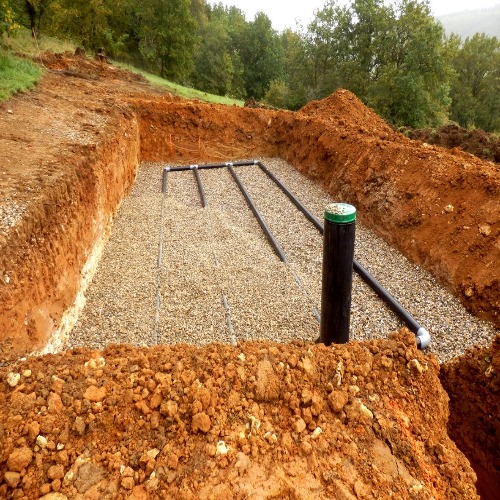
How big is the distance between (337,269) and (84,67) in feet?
64.1

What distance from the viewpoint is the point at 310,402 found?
291 centimetres

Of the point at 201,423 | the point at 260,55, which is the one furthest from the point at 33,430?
the point at 260,55

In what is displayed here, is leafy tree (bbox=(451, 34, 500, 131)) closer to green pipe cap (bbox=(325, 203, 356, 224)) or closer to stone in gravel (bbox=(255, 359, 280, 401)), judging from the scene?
green pipe cap (bbox=(325, 203, 356, 224))

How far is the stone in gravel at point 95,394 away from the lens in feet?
9.38

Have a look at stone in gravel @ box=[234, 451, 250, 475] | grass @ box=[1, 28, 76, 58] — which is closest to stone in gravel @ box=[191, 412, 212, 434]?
stone in gravel @ box=[234, 451, 250, 475]

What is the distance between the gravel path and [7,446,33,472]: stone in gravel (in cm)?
273

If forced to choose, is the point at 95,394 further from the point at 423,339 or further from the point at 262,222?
the point at 262,222

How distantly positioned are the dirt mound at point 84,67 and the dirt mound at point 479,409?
57.8 ft

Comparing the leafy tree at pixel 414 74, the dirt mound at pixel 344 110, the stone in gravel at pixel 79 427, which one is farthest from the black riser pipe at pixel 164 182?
the leafy tree at pixel 414 74

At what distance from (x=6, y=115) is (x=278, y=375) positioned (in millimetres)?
8922

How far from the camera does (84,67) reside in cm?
1850

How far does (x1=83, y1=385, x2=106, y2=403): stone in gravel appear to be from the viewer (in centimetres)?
286

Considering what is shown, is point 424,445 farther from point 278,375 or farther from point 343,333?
point 343,333

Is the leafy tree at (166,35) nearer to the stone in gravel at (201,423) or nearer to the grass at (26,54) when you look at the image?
the grass at (26,54)
